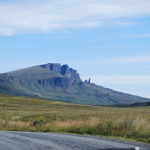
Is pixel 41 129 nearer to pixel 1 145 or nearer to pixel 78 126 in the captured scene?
pixel 78 126

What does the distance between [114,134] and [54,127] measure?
5.89 m

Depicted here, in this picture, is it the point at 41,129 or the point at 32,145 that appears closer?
the point at 32,145

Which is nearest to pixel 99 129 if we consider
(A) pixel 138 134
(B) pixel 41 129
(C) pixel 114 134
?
(C) pixel 114 134

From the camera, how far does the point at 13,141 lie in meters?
14.4

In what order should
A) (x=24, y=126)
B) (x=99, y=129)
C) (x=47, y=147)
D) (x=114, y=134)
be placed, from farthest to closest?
1. (x=24, y=126)
2. (x=99, y=129)
3. (x=114, y=134)
4. (x=47, y=147)

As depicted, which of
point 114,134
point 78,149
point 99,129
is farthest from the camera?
point 99,129

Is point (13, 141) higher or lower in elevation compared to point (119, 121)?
lower

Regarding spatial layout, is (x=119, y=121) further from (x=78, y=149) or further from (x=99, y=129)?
(x=78, y=149)

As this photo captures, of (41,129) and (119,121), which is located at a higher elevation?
(119,121)

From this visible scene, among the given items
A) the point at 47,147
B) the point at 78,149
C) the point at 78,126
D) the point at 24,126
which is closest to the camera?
the point at 78,149

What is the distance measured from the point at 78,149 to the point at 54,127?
884 cm

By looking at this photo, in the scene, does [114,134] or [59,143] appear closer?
[59,143]

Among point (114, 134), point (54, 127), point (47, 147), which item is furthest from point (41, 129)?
point (47, 147)

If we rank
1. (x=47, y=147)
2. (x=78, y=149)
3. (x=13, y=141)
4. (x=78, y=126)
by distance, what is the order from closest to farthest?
(x=78, y=149) < (x=47, y=147) < (x=13, y=141) < (x=78, y=126)
